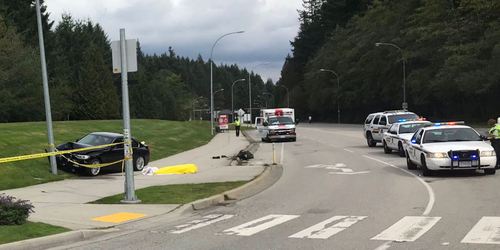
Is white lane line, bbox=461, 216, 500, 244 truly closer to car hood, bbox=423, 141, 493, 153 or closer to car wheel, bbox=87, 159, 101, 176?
car hood, bbox=423, 141, 493, 153

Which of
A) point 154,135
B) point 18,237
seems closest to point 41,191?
point 18,237

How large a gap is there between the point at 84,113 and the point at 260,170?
75.0m

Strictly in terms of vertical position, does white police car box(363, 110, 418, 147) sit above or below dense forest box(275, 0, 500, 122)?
below

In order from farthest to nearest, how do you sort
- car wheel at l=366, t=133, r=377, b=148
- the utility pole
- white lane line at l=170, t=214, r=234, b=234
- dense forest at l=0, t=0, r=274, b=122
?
dense forest at l=0, t=0, r=274, b=122, car wheel at l=366, t=133, r=377, b=148, the utility pole, white lane line at l=170, t=214, r=234, b=234

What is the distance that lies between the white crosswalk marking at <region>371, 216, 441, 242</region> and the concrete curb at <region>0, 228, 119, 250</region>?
4545mm

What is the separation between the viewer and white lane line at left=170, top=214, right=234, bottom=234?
10.2 meters

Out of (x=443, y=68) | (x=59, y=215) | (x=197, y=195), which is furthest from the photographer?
(x=443, y=68)

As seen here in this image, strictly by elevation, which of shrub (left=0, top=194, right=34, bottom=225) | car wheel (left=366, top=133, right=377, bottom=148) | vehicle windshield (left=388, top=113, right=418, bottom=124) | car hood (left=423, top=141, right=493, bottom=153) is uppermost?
vehicle windshield (left=388, top=113, right=418, bottom=124)

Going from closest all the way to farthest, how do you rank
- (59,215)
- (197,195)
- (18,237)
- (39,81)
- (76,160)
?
(18,237) < (59,215) < (197,195) < (76,160) < (39,81)

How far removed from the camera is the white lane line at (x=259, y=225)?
32.2 ft

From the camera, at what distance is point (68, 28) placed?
106875 mm

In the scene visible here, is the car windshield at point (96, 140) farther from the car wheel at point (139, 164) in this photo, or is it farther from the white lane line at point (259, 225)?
the white lane line at point (259, 225)

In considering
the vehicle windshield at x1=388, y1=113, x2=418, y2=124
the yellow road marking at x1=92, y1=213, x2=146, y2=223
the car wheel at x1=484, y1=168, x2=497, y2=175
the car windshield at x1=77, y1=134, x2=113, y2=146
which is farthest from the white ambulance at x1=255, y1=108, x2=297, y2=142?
the yellow road marking at x1=92, y1=213, x2=146, y2=223

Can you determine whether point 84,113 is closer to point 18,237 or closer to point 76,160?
point 76,160
